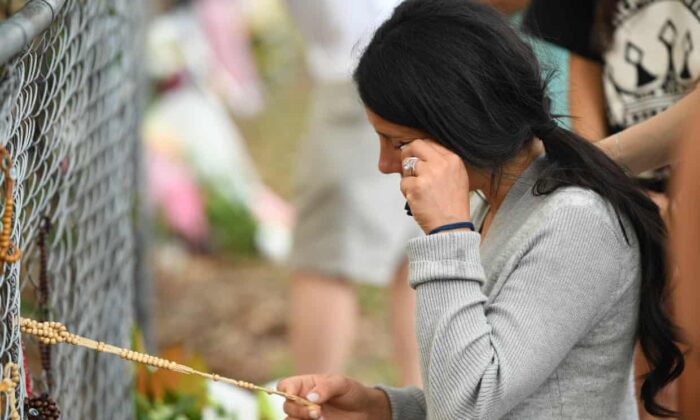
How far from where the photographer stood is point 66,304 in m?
2.16

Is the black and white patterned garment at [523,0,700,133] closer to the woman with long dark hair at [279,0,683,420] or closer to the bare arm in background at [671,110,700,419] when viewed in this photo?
the woman with long dark hair at [279,0,683,420]

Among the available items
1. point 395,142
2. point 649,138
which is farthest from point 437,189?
point 649,138

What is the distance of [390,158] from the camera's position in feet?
5.99

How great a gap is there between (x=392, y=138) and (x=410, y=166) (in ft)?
0.25

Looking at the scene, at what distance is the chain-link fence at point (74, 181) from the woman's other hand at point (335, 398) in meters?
0.46

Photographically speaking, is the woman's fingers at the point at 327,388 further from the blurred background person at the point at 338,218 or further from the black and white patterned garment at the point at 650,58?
the blurred background person at the point at 338,218

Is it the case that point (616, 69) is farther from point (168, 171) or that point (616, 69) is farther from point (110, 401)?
point (168, 171)

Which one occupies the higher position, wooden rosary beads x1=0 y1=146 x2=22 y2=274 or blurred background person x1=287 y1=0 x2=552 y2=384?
blurred background person x1=287 y1=0 x2=552 y2=384

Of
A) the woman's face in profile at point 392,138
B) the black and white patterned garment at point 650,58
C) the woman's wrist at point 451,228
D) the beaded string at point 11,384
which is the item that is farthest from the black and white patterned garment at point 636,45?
the beaded string at point 11,384

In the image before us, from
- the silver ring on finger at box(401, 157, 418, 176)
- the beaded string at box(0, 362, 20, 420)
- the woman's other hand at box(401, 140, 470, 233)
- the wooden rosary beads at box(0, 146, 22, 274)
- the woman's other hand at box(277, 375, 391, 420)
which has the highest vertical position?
the wooden rosary beads at box(0, 146, 22, 274)

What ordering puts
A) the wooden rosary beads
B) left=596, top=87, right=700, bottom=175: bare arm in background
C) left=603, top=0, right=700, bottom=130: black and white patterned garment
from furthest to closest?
left=603, top=0, right=700, bottom=130: black and white patterned garment
left=596, top=87, right=700, bottom=175: bare arm in background
the wooden rosary beads

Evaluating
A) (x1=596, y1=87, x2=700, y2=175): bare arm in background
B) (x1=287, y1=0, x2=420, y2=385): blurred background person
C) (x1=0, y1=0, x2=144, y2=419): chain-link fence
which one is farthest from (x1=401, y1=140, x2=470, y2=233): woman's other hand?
(x1=287, y1=0, x2=420, y2=385): blurred background person

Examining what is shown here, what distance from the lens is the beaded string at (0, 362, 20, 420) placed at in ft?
4.70

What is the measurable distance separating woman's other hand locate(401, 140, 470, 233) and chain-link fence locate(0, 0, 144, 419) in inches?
24.2
